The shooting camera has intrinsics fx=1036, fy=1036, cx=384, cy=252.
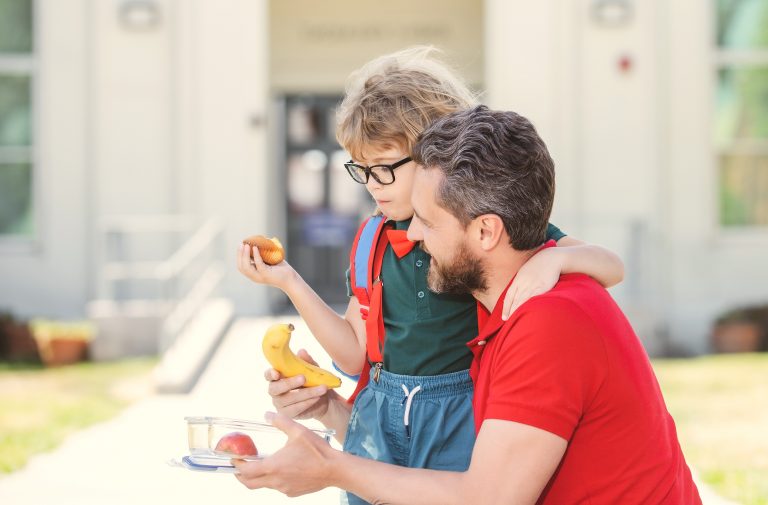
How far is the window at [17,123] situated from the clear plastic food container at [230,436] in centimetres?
1013

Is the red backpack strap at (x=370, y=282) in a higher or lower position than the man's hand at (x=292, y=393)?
higher

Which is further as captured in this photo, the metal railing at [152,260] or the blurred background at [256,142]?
the blurred background at [256,142]

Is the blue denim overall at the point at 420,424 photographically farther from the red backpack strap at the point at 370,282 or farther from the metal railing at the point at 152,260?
the metal railing at the point at 152,260

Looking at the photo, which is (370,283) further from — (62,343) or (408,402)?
(62,343)

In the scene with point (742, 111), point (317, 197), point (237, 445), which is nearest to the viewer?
point (237, 445)

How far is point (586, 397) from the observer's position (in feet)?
7.02

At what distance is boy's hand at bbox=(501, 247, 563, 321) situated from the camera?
229cm

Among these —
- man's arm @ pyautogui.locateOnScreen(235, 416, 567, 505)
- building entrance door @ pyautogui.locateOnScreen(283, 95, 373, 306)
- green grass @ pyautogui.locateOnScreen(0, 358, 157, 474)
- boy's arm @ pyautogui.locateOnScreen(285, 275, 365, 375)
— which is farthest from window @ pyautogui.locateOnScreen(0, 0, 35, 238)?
man's arm @ pyautogui.locateOnScreen(235, 416, 567, 505)

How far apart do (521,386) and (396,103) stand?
1.05 m

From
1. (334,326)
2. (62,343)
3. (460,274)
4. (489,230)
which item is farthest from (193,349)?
(489,230)

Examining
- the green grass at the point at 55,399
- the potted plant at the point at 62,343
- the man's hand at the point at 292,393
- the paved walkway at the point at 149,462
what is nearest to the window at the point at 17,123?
the potted plant at the point at 62,343

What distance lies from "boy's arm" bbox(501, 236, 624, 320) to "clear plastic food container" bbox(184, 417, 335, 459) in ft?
1.92

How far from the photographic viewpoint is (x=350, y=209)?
13281 millimetres

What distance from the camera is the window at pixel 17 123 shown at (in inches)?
468
